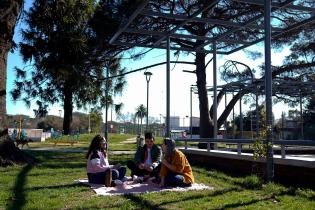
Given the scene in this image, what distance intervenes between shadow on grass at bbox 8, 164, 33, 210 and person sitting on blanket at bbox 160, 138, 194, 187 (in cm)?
269

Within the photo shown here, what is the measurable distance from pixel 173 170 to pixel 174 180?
197 mm

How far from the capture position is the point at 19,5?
14.0 metres

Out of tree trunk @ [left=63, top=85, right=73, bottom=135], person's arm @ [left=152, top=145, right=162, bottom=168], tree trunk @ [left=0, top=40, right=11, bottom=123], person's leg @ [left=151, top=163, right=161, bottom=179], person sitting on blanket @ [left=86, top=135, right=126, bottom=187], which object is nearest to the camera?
person sitting on blanket @ [left=86, top=135, right=126, bottom=187]

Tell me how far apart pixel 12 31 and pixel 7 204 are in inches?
324

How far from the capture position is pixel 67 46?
18.0 meters

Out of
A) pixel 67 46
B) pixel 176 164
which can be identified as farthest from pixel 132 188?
pixel 67 46

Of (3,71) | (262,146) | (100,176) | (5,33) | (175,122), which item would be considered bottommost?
(100,176)

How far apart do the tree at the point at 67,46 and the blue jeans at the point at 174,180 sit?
8454 millimetres

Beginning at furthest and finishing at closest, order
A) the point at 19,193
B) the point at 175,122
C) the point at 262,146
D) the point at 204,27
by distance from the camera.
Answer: the point at 175,122 → the point at 204,27 → the point at 262,146 → the point at 19,193

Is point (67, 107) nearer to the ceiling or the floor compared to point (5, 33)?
nearer to the floor

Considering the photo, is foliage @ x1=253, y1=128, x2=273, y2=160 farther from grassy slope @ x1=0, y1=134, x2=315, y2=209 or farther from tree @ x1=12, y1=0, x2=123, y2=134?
tree @ x1=12, y1=0, x2=123, y2=134

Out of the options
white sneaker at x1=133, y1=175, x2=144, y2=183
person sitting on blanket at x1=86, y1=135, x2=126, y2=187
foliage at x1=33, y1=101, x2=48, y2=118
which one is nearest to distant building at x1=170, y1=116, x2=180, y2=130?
foliage at x1=33, y1=101, x2=48, y2=118

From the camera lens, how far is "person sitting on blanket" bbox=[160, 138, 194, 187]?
28.3 feet

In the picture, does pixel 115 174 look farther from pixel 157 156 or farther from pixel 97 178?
pixel 157 156
